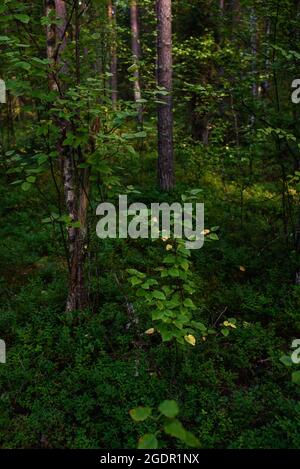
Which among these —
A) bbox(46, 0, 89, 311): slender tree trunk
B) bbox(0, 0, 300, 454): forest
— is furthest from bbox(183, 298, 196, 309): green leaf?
bbox(46, 0, 89, 311): slender tree trunk

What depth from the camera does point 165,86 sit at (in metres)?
9.56

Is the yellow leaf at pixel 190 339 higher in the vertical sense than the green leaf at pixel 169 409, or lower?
lower

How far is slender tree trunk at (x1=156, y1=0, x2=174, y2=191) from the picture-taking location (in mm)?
9328

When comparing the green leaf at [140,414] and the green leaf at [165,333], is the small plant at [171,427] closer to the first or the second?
the green leaf at [140,414]

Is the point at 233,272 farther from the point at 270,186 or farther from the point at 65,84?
the point at 270,186

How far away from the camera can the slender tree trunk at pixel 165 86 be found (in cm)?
933

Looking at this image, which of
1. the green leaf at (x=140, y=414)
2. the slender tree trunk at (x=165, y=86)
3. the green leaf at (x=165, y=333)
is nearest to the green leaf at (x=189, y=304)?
the green leaf at (x=165, y=333)

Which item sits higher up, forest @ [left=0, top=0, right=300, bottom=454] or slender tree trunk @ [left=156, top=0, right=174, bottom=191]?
slender tree trunk @ [left=156, top=0, right=174, bottom=191]

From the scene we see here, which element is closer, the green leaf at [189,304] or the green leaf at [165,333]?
the green leaf at [165,333]

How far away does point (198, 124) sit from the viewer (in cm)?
1425

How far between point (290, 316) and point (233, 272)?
5.03 ft

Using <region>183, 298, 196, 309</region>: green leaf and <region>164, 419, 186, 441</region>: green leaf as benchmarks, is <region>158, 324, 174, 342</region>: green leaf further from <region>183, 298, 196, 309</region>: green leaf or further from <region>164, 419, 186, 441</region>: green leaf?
<region>164, 419, 186, 441</region>: green leaf

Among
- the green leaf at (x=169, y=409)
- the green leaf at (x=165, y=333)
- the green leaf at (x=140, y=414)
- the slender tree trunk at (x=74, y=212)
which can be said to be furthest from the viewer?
the slender tree trunk at (x=74, y=212)

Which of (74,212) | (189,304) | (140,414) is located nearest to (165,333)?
(189,304)
